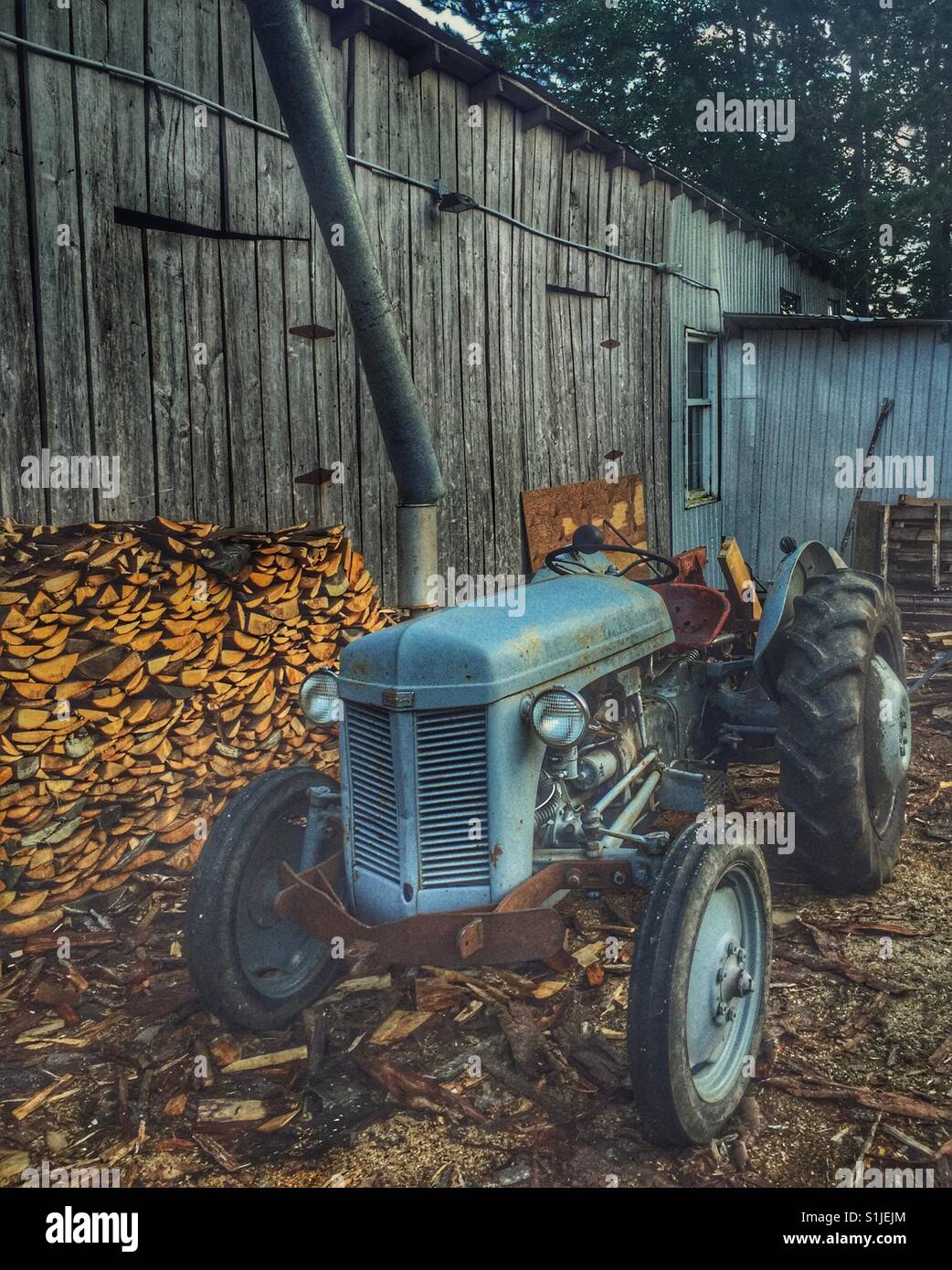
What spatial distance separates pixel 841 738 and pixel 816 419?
26.7 feet

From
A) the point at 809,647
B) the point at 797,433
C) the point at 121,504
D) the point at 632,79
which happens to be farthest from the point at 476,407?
the point at 632,79

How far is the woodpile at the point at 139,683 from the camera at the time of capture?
13.6ft

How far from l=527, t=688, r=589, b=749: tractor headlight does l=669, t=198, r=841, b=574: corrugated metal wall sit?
278 inches

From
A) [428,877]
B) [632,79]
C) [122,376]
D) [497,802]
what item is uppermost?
[632,79]

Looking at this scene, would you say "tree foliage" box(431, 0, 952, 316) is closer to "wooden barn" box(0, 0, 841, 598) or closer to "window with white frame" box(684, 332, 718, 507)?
"window with white frame" box(684, 332, 718, 507)

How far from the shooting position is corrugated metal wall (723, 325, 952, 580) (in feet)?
34.9

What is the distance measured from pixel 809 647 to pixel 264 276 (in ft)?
10.4

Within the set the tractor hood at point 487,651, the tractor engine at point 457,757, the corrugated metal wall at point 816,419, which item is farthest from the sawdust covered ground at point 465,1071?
the corrugated metal wall at point 816,419

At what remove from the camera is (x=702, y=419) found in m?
11.1

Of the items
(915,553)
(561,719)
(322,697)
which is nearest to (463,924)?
(561,719)

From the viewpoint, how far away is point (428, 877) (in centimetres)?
317

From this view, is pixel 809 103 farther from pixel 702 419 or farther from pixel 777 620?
pixel 777 620

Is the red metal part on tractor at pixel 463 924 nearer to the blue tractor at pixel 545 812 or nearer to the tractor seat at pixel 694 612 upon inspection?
the blue tractor at pixel 545 812

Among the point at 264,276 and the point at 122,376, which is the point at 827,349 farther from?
the point at 122,376
